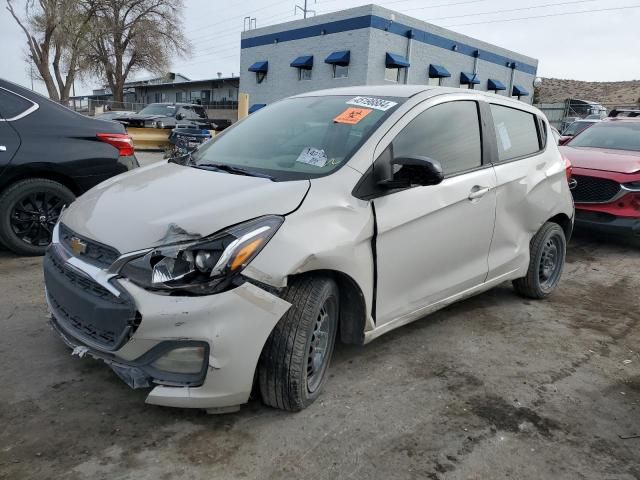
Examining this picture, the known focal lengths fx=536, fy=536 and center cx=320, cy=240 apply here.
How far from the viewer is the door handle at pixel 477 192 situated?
3.48 meters

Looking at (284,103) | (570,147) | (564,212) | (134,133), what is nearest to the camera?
(284,103)

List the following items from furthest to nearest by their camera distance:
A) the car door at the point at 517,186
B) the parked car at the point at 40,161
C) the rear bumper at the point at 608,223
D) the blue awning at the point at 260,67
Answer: the blue awning at the point at 260,67, the rear bumper at the point at 608,223, the parked car at the point at 40,161, the car door at the point at 517,186

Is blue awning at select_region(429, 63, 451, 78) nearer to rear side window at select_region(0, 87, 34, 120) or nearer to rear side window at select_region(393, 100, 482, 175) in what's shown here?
rear side window at select_region(0, 87, 34, 120)

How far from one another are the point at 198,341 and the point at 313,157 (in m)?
1.28

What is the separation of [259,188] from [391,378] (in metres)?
1.36

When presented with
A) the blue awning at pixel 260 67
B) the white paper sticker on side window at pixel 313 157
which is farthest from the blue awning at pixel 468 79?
the white paper sticker on side window at pixel 313 157

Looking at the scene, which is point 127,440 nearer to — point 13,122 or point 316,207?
point 316,207

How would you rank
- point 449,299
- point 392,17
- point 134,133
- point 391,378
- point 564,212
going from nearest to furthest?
point 391,378, point 449,299, point 564,212, point 134,133, point 392,17

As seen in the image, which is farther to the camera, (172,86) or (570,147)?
(172,86)

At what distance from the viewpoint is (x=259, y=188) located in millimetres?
2660

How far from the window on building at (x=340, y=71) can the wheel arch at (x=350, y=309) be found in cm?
Answer: 2309

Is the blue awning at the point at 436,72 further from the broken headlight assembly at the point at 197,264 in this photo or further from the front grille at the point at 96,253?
the broken headlight assembly at the point at 197,264

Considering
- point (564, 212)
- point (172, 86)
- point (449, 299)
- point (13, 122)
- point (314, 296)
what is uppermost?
point (172, 86)

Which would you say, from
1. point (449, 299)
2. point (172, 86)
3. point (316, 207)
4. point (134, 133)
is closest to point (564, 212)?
point (449, 299)
